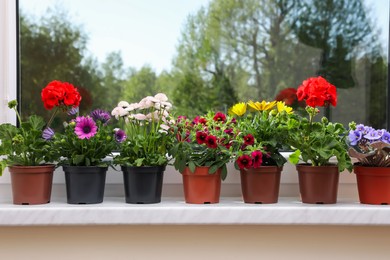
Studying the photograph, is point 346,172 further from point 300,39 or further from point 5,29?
point 5,29

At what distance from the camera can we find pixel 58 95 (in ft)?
5.02

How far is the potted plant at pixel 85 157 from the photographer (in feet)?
5.07

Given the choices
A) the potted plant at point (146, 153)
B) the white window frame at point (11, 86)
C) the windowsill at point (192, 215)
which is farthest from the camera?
the white window frame at point (11, 86)

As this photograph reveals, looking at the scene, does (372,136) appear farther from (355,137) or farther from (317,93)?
(317,93)

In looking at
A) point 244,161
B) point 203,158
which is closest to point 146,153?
point 203,158

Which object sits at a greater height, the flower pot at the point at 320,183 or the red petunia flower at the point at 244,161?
the red petunia flower at the point at 244,161

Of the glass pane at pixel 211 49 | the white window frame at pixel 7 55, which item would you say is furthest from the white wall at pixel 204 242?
the glass pane at pixel 211 49

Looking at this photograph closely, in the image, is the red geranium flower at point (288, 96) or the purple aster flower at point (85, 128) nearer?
the purple aster flower at point (85, 128)

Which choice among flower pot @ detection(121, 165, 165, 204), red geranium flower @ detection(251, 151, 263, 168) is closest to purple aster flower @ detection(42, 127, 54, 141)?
flower pot @ detection(121, 165, 165, 204)

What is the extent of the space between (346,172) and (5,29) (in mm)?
1102

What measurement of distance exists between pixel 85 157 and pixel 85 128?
3.6 inches

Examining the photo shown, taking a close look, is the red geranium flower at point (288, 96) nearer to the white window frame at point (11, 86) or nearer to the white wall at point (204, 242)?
the white window frame at point (11, 86)

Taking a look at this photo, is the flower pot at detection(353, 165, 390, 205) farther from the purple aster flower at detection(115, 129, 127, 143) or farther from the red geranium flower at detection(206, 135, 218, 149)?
the purple aster flower at detection(115, 129, 127, 143)

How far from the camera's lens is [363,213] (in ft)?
4.87
